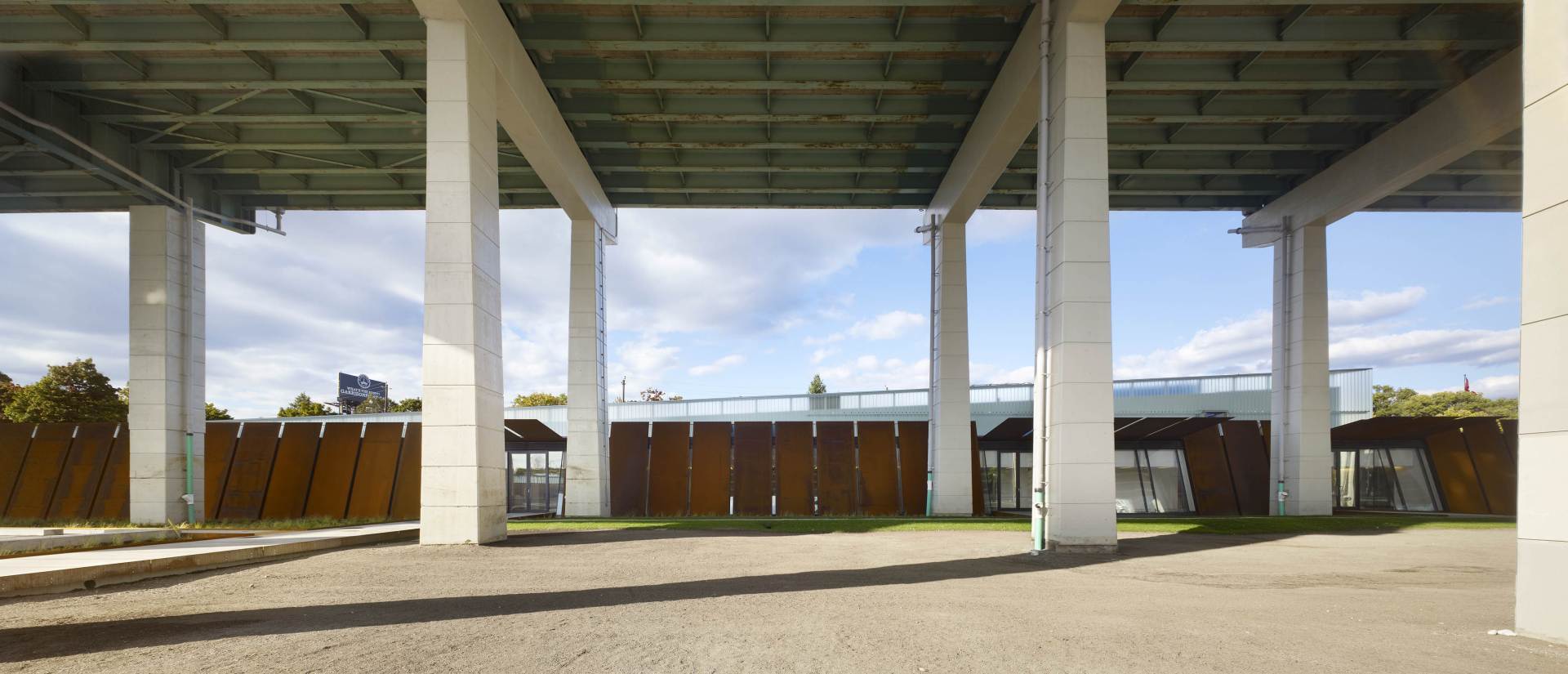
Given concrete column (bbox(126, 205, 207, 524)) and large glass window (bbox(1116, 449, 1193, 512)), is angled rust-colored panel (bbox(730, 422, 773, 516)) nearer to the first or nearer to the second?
large glass window (bbox(1116, 449, 1193, 512))

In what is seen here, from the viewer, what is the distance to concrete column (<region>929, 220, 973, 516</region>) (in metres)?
25.5

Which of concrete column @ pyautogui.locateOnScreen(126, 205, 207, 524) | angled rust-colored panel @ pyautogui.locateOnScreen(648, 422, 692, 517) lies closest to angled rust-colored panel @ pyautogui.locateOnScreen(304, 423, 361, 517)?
concrete column @ pyautogui.locateOnScreen(126, 205, 207, 524)

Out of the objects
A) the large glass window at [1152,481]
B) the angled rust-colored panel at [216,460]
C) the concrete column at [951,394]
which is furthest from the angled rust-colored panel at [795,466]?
the angled rust-colored panel at [216,460]

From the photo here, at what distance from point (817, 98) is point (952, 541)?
38.5 ft

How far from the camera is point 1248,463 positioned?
27438 mm

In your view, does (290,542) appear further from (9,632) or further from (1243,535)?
(1243,535)

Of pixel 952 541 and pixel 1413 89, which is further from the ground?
pixel 1413 89

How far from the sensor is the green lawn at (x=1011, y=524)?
60.4 ft

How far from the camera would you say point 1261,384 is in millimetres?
37625

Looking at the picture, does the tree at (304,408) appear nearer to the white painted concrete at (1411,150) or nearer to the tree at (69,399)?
the tree at (69,399)

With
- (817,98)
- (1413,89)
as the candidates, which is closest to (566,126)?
(817,98)

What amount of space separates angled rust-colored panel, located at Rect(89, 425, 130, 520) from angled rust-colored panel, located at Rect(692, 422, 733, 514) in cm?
1554

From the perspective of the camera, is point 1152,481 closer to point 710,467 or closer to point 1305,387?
point 1305,387

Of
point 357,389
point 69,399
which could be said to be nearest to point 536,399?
point 357,389
